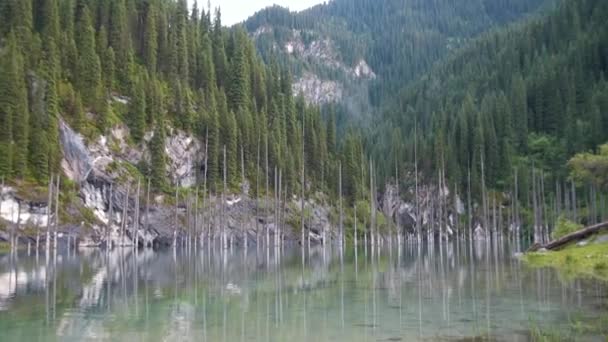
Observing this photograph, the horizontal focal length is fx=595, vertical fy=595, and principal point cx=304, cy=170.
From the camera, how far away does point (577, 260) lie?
124 ft

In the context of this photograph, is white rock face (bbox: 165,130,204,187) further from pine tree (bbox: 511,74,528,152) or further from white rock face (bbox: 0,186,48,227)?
pine tree (bbox: 511,74,528,152)

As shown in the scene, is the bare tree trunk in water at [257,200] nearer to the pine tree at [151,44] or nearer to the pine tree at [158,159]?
the pine tree at [158,159]

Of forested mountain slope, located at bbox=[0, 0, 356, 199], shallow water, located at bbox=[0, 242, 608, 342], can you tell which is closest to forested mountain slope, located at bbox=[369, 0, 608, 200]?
forested mountain slope, located at bbox=[0, 0, 356, 199]

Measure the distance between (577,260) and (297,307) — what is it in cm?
2332

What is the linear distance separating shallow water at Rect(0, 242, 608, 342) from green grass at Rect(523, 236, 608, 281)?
1.62m

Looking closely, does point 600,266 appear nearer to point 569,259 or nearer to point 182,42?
point 569,259

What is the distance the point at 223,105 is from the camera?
117062mm

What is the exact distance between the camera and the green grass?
32.0 m

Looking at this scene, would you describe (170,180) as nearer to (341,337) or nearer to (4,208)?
(4,208)

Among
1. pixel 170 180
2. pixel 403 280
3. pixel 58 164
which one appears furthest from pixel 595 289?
pixel 170 180

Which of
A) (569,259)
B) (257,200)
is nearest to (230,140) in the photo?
(257,200)

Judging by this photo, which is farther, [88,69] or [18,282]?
[88,69]

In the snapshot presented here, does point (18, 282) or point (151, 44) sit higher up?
point (151, 44)

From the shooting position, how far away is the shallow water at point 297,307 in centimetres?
1688
